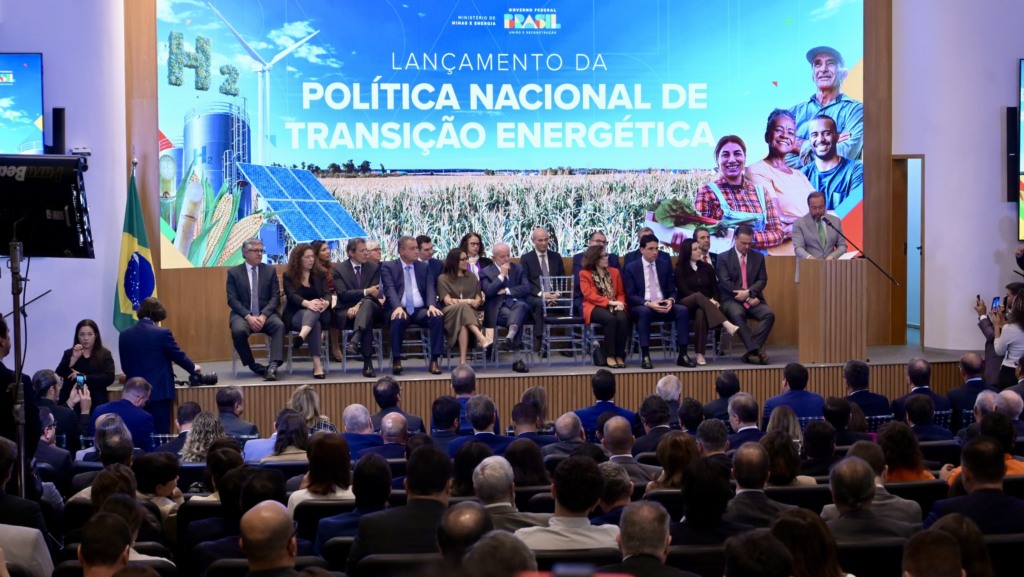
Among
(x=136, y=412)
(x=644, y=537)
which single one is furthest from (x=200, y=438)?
(x=644, y=537)

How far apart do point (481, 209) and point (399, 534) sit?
7466 millimetres

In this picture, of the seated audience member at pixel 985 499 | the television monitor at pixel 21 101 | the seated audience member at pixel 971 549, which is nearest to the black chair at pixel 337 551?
the seated audience member at pixel 971 549

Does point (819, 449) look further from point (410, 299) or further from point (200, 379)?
point (200, 379)

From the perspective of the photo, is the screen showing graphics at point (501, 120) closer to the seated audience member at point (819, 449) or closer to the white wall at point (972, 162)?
Answer: the white wall at point (972, 162)

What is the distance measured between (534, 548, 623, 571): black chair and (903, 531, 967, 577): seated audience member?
875 mm

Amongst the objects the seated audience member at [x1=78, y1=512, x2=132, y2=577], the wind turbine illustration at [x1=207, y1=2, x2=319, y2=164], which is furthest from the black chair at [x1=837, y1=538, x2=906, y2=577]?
the wind turbine illustration at [x1=207, y1=2, x2=319, y2=164]

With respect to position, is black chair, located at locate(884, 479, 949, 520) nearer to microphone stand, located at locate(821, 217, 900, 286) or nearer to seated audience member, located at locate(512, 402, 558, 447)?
seated audience member, located at locate(512, 402, 558, 447)

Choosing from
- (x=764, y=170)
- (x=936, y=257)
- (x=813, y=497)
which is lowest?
(x=813, y=497)

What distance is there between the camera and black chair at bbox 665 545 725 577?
3.69 metres

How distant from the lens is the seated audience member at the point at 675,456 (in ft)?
15.7

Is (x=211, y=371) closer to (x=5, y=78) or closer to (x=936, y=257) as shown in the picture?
(x=5, y=78)

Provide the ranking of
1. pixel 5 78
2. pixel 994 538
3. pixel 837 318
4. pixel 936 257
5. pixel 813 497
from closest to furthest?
pixel 994 538 < pixel 813 497 < pixel 5 78 < pixel 837 318 < pixel 936 257

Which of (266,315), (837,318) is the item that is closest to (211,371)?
(266,315)

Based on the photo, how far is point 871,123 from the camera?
11.5m
